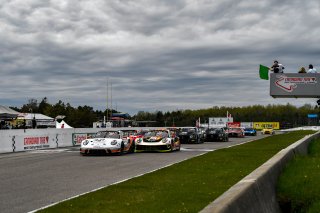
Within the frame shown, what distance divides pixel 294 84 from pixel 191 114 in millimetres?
129419

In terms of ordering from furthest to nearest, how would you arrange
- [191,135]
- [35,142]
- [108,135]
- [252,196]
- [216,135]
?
[216,135] → [191,135] → [35,142] → [108,135] → [252,196]

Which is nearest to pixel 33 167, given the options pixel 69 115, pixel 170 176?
pixel 170 176

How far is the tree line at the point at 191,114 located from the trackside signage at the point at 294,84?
5588 cm

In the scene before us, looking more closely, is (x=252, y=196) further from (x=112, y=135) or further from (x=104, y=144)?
(x=112, y=135)

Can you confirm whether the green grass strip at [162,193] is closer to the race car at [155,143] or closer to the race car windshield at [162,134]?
the race car at [155,143]

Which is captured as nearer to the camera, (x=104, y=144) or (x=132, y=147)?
(x=104, y=144)

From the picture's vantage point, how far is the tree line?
11550 cm

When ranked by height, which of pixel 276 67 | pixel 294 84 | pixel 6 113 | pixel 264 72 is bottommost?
pixel 6 113

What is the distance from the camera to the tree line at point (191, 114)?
379 ft

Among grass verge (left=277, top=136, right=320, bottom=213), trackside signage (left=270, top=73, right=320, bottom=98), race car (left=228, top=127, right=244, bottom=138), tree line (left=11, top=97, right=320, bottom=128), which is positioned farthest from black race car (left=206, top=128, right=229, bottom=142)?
tree line (left=11, top=97, right=320, bottom=128)

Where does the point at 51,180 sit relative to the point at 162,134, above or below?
below

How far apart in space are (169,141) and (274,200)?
Answer: 51.9ft

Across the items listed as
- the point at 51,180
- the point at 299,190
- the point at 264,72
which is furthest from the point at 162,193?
the point at 264,72

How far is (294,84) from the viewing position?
35.4 m
